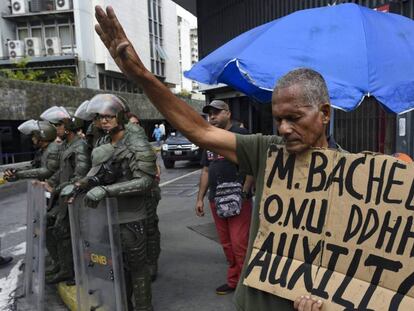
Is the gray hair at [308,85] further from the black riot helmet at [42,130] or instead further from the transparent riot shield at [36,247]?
the black riot helmet at [42,130]

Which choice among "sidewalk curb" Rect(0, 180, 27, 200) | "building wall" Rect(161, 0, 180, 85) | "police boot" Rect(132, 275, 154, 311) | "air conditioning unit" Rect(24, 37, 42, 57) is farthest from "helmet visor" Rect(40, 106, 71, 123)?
"building wall" Rect(161, 0, 180, 85)

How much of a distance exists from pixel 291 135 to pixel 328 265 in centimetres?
52

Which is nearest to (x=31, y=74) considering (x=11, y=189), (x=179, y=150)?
(x=179, y=150)

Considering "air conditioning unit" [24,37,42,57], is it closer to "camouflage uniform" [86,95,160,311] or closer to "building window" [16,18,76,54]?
"building window" [16,18,76,54]

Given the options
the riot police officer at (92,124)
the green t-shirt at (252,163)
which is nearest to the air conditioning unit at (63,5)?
the riot police officer at (92,124)

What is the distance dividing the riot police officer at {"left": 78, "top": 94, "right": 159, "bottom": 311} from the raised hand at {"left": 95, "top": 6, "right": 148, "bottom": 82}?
1.66 metres

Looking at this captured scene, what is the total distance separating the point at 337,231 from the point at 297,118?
45 cm

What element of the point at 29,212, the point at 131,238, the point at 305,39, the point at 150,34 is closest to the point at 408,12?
the point at 305,39

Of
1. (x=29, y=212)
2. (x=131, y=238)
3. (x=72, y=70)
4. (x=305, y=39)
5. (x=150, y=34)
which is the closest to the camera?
(x=305, y=39)

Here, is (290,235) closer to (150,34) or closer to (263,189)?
(263,189)

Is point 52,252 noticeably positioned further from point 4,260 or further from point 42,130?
point 42,130

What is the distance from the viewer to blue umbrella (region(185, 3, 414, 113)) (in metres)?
2.71

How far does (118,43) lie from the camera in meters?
1.54

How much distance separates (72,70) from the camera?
27609 mm
